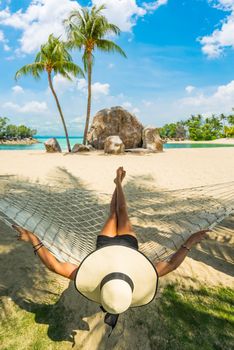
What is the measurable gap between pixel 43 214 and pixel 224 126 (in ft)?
136

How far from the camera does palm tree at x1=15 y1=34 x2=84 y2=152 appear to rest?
1189 centimetres

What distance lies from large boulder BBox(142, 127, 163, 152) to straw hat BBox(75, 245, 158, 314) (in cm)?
1123

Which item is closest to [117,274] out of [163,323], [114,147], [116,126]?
[163,323]

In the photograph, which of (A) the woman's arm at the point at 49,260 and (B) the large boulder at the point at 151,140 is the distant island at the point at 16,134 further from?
(A) the woman's arm at the point at 49,260

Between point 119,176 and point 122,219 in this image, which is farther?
point 119,176

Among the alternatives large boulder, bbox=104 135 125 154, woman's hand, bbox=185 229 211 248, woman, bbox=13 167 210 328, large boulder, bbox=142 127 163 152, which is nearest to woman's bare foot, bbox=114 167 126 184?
woman's hand, bbox=185 229 211 248

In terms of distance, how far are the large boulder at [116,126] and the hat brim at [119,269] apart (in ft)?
37.4

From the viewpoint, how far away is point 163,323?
1650 millimetres

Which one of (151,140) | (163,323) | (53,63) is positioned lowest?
(163,323)

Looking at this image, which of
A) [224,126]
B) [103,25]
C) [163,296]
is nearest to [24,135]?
[224,126]

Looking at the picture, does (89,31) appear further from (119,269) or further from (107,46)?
(119,269)

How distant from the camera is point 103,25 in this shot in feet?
37.9

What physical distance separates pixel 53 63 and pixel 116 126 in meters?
4.25

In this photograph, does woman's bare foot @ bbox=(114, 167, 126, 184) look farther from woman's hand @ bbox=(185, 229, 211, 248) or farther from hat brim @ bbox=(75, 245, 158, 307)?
hat brim @ bbox=(75, 245, 158, 307)
